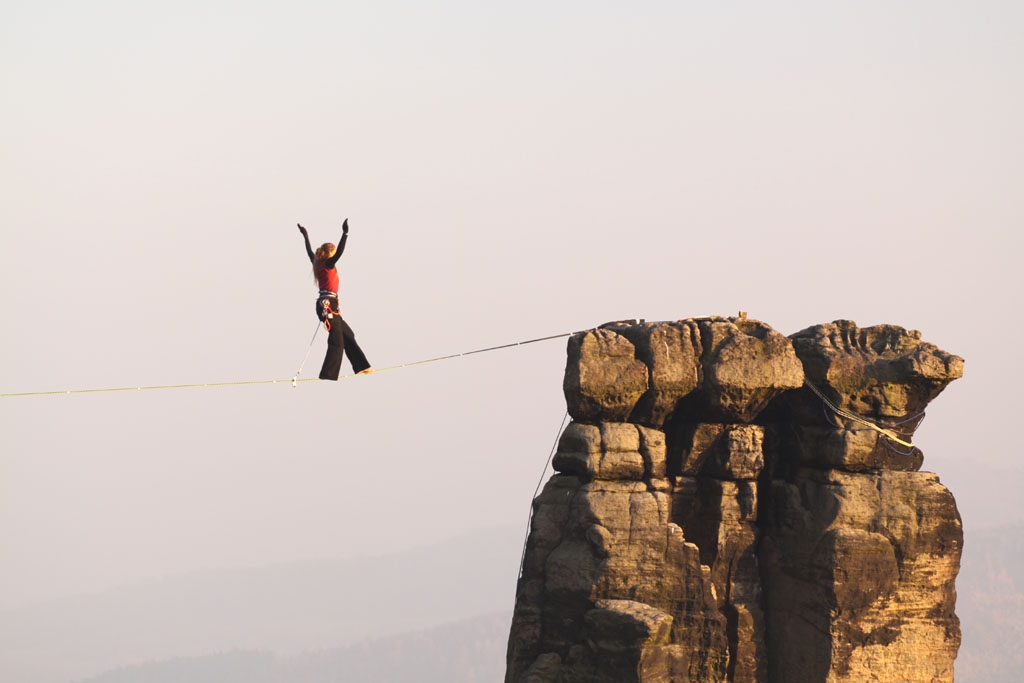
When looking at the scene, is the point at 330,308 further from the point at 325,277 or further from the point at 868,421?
the point at 868,421

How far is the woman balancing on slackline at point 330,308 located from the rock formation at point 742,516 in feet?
18.3

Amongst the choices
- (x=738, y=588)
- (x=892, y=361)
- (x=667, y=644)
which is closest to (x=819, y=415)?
(x=892, y=361)

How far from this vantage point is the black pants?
32656mm

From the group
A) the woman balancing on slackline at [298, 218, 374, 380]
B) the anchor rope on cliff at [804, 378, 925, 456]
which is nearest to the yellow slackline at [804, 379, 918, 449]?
the anchor rope on cliff at [804, 378, 925, 456]

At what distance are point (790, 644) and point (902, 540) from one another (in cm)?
360

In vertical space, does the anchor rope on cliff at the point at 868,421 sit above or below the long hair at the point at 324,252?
below

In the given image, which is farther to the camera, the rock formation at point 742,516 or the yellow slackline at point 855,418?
the yellow slackline at point 855,418

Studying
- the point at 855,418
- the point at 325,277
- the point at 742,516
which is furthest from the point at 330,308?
the point at 855,418

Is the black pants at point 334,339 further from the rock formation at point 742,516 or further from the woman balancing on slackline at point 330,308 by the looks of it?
the rock formation at point 742,516

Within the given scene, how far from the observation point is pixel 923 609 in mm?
32031

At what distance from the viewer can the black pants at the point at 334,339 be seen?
3266cm

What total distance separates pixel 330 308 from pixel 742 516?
11.1 metres

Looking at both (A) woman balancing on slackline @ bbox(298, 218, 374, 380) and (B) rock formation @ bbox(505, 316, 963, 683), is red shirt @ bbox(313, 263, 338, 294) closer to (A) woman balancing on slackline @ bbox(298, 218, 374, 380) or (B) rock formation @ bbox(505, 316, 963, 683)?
(A) woman balancing on slackline @ bbox(298, 218, 374, 380)

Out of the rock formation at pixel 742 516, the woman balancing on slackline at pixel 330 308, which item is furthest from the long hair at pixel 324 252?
the rock formation at pixel 742 516
